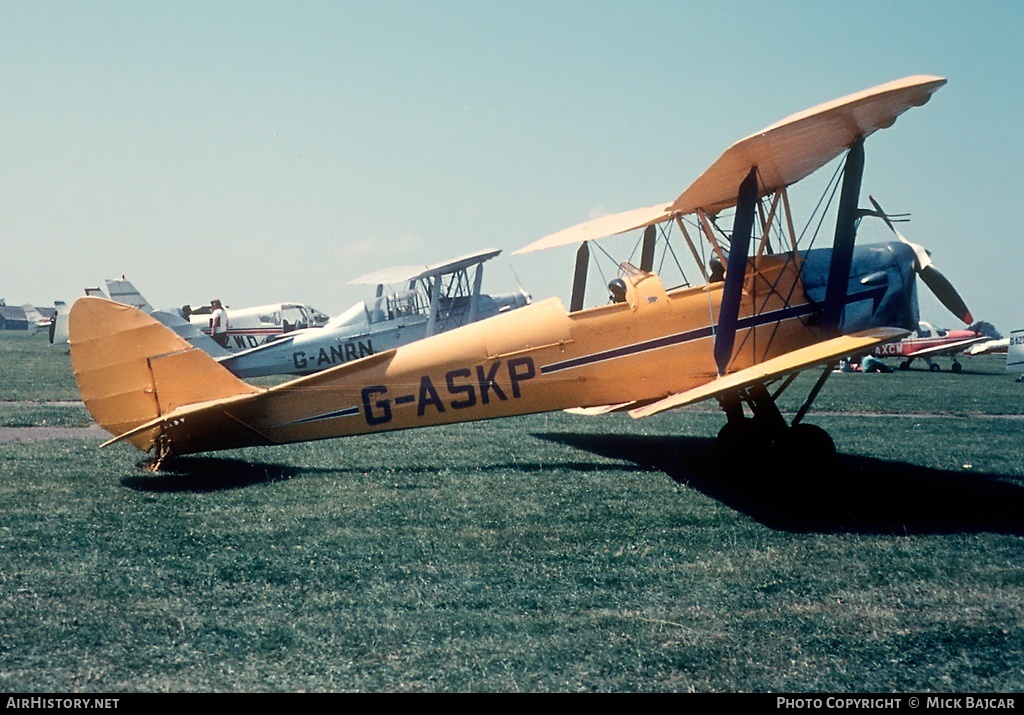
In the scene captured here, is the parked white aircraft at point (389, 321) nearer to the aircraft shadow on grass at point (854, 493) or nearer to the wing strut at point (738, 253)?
the aircraft shadow on grass at point (854, 493)

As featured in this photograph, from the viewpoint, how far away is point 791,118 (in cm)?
594

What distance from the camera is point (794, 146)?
6449mm

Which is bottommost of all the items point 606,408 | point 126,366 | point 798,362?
point 606,408

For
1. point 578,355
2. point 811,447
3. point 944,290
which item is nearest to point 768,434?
point 811,447

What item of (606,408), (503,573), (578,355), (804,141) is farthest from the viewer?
(606,408)

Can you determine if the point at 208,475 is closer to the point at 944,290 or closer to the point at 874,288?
the point at 874,288

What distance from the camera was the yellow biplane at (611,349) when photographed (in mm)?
6527

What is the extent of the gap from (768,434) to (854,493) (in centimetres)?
86

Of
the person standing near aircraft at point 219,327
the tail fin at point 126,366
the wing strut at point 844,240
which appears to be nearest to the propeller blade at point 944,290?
the wing strut at point 844,240

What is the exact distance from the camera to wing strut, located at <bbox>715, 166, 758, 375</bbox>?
6414 mm

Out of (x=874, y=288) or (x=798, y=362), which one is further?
(x=874, y=288)

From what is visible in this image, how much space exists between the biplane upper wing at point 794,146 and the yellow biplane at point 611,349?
1.1 inches
